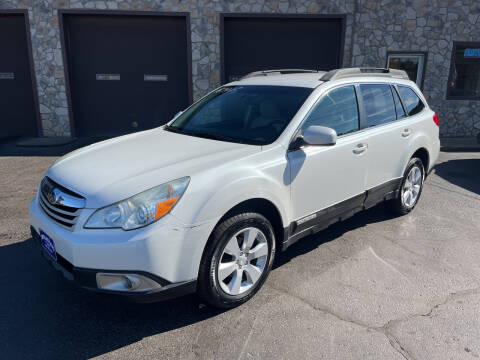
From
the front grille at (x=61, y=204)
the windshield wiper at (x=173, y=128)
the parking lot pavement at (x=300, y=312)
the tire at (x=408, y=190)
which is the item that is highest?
the windshield wiper at (x=173, y=128)

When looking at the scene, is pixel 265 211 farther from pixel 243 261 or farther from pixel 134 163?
pixel 134 163

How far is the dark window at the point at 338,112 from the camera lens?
349 cm

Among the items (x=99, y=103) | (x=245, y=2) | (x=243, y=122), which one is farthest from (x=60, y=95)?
(x=243, y=122)

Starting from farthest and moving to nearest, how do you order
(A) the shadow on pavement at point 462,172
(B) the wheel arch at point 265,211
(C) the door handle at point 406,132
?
(A) the shadow on pavement at point 462,172 → (C) the door handle at point 406,132 → (B) the wheel arch at point 265,211

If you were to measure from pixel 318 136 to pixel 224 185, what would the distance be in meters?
0.91

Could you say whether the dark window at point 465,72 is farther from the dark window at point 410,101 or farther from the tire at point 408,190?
the tire at point 408,190

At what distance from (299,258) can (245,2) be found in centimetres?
782

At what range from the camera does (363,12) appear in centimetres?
988

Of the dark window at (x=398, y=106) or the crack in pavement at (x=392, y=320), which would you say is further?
the dark window at (x=398, y=106)

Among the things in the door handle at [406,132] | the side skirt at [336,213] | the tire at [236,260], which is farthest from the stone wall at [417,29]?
the tire at [236,260]

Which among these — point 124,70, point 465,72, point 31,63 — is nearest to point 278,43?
point 124,70

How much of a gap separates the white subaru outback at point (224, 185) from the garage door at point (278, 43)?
587cm

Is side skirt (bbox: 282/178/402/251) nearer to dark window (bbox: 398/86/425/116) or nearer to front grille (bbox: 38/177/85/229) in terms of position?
dark window (bbox: 398/86/425/116)

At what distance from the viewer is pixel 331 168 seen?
11.5 feet
